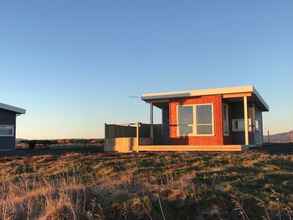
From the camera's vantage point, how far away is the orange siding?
1595 cm

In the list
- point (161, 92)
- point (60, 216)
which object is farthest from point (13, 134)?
point (60, 216)

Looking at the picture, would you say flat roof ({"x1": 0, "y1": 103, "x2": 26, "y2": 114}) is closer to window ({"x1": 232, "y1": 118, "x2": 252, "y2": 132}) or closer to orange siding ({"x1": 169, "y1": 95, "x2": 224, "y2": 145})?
orange siding ({"x1": 169, "y1": 95, "x2": 224, "y2": 145})

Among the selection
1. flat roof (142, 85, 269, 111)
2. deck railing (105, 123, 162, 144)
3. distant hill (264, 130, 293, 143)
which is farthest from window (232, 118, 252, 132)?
distant hill (264, 130, 293, 143)

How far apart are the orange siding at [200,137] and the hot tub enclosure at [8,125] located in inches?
509

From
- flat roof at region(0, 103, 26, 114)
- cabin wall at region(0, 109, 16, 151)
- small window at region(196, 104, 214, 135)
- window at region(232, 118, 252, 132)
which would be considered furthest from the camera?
cabin wall at region(0, 109, 16, 151)

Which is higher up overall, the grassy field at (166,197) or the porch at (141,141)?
the porch at (141,141)

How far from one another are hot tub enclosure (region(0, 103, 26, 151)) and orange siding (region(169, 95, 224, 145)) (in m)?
12.9

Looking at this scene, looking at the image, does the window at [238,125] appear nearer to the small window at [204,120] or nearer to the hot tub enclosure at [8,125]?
the small window at [204,120]

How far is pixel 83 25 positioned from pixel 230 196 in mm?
13756

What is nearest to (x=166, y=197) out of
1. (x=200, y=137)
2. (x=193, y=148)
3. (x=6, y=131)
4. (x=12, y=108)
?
(x=193, y=148)

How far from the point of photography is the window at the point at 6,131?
920 inches

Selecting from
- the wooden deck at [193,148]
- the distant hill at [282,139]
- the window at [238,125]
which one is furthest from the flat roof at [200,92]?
the distant hill at [282,139]

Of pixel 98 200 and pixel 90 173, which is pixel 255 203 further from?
pixel 90 173

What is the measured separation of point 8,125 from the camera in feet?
78.5
